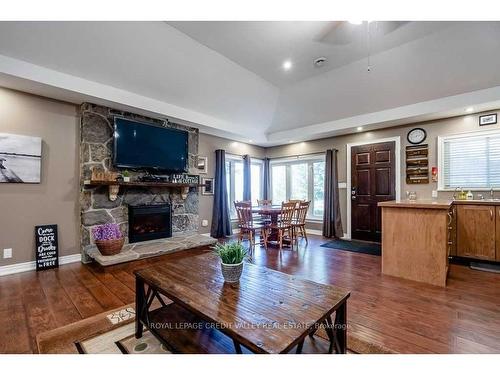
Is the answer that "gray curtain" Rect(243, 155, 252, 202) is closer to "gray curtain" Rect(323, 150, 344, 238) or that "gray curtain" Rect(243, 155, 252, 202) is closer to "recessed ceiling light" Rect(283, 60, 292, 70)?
"gray curtain" Rect(323, 150, 344, 238)

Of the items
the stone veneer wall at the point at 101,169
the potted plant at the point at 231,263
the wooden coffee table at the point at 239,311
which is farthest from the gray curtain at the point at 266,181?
the potted plant at the point at 231,263

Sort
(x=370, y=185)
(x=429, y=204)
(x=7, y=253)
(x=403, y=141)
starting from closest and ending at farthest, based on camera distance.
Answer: (x=429, y=204), (x=7, y=253), (x=403, y=141), (x=370, y=185)

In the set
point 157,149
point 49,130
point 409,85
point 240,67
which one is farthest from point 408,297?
point 49,130

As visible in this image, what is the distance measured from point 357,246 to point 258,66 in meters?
3.72

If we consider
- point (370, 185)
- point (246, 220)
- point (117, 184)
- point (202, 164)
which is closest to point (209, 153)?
point (202, 164)

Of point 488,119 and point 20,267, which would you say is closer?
Result: point 20,267

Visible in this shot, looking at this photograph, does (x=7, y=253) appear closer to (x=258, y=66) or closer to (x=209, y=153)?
(x=209, y=153)

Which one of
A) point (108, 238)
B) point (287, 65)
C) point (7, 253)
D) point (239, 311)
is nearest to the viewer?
point (239, 311)

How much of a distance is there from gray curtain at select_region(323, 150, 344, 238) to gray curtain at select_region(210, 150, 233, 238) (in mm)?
2323

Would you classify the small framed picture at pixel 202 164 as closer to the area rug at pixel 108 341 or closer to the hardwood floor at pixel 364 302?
the hardwood floor at pixel 364 302

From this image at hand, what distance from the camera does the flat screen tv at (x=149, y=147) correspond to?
386 cm

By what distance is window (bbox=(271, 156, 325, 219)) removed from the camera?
608cm

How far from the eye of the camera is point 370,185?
510cm
